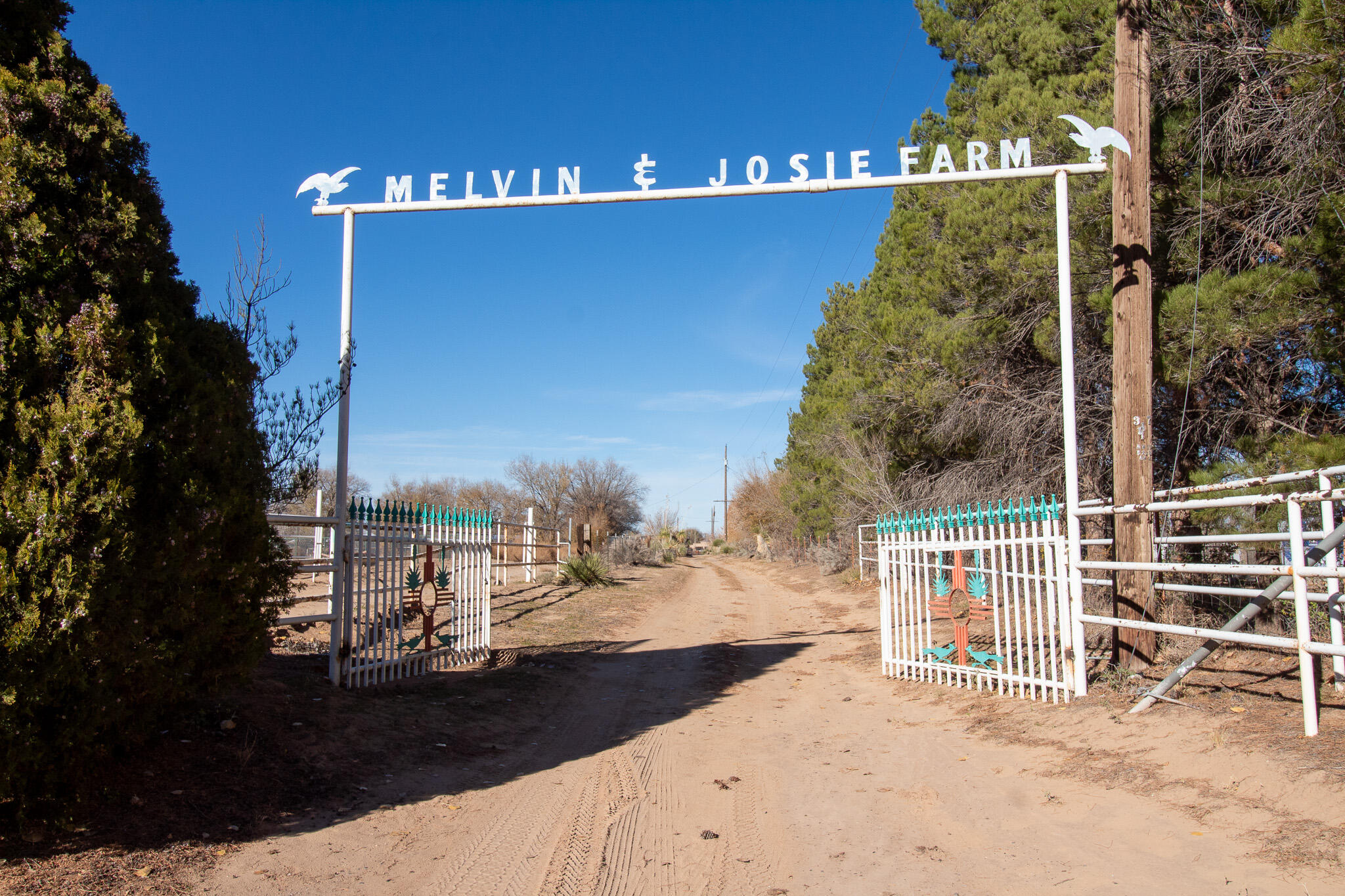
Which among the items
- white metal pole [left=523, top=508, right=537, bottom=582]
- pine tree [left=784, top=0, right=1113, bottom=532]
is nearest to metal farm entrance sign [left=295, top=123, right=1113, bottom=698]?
pine tree [left=784, top=0, right=1113, bottom=532]

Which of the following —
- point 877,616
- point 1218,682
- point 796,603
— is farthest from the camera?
point 796,603

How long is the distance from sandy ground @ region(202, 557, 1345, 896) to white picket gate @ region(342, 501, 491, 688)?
1.27 metres

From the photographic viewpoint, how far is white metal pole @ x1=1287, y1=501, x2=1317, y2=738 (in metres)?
4.61

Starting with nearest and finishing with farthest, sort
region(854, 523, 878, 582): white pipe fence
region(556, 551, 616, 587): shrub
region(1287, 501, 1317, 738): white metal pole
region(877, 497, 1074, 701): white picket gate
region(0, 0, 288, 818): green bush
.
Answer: region(0, 0, 288, 818): green bush → region(1287, 501, 1317, 738): white metal pole → region(877, 497, 1074, 701): white picket gate → region(556, 551, 616, 587): shrub → region(854, 523, 878, 582): white pipe fence

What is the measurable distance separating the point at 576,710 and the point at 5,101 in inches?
255

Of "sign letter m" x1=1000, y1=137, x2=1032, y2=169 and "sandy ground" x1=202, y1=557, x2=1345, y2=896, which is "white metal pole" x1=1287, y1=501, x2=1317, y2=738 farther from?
"sign letter m" x1=1000, y1=137, x2=1032, y2=169

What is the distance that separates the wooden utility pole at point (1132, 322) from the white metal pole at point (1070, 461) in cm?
43

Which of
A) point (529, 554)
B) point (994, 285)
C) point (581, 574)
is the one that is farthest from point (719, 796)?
point (529, 554)

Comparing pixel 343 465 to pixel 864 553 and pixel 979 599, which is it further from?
pixel 864 553

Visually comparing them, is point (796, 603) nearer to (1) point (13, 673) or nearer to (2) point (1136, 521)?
(2) point (1136, 521)

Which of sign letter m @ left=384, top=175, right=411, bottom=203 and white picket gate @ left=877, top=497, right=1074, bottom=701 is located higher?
sign letter m @ left=384, top=175, right=411, bottom=203

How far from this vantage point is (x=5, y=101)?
4.12 m

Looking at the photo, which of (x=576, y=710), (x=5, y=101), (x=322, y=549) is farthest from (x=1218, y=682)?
(x=322, y=549)

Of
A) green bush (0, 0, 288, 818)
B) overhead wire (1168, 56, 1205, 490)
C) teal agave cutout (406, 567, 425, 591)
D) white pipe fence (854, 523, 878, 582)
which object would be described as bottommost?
white pipe fence (854, 523, 878, 582)
